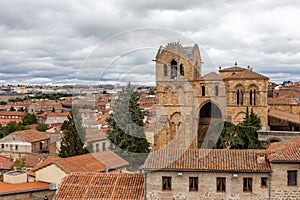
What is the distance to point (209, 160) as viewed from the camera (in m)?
17.7

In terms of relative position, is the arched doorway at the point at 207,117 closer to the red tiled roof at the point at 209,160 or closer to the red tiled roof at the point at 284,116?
the red tiled roof at the point at 284,116

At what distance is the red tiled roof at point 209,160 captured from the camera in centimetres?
1700

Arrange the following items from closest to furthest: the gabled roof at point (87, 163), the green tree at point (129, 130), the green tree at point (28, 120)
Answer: the gabled roof at point (87, 163), the green tree at point (129, 130), the green tree at point (28, 120)

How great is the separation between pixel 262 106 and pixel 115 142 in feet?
48.9

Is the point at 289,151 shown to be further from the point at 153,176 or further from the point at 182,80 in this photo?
the point at 182,80

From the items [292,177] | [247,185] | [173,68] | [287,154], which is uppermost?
[173,68]

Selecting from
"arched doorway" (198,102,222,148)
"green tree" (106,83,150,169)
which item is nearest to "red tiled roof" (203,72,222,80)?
"arched doorway" (198,102,222,148)

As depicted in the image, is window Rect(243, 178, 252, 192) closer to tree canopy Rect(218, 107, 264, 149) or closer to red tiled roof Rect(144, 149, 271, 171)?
red tiled roof Rect(144, 149, 271, 171)

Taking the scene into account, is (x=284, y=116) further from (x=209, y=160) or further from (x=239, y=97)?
(x=209, y=160)

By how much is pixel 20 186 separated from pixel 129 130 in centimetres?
1088

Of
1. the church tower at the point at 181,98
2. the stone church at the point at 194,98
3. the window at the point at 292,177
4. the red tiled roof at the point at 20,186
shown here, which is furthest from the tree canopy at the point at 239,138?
the red tiled roof at the point at 20,186

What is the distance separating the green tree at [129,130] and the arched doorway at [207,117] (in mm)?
6693

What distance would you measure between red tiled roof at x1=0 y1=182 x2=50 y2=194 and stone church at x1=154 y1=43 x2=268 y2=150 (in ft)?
43.5

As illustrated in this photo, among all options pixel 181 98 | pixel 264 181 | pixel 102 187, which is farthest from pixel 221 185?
pixel 181 98
